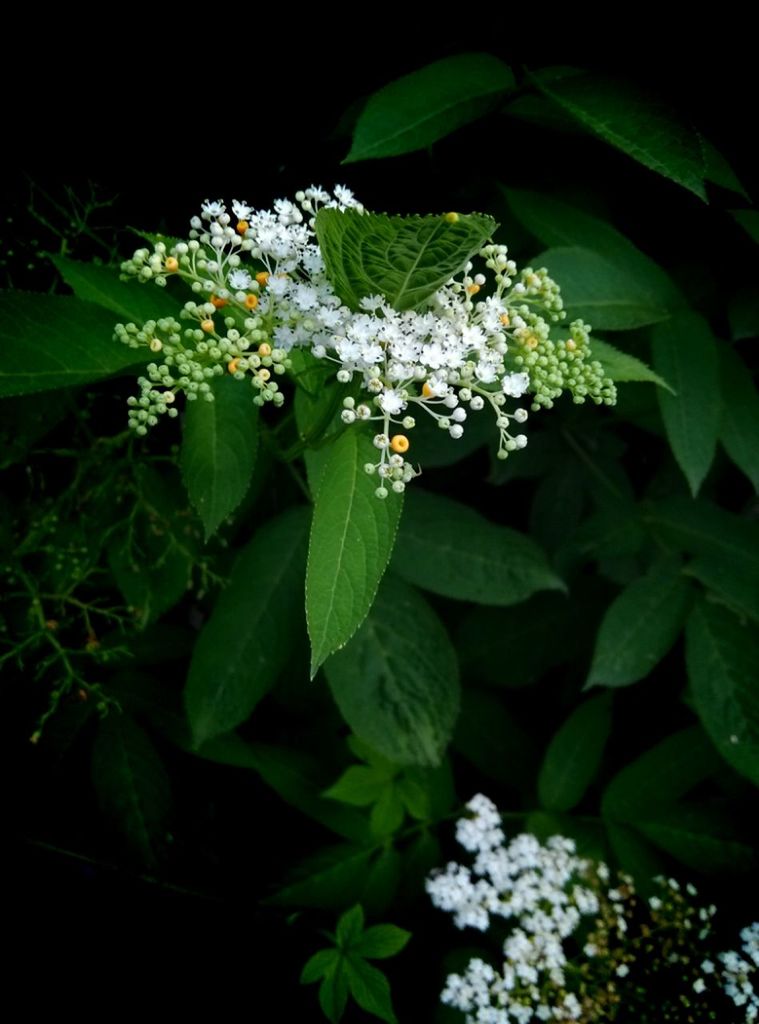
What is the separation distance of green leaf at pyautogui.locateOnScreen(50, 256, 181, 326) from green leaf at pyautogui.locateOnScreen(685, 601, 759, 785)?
145 centimetres

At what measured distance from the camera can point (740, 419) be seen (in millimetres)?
1865

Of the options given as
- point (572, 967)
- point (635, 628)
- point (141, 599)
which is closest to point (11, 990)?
point (141, 599)

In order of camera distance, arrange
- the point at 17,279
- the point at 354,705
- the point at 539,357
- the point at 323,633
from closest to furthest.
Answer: the point at 323,633 < the point at 539,357 < the point at 354,705 < the point at 17,279

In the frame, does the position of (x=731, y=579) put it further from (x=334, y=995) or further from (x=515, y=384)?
(x=334, y=995)

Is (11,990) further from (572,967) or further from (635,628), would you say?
(635,628)

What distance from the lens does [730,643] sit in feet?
6.39

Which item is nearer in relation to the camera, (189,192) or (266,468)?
(266,468)

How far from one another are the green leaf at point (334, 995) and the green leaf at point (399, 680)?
471mm

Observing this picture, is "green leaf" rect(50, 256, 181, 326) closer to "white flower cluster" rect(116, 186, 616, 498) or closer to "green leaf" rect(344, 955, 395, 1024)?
"white flower cluster" rect(116, 186, 616, 498)

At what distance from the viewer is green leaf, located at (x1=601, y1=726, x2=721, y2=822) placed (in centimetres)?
206

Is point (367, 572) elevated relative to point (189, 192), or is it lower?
lower

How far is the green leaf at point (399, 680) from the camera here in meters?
1.81

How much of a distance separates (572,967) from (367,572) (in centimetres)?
133

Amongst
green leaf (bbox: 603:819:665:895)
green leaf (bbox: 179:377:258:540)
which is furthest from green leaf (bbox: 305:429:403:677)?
green leaf (bbox: 603:819:665:895)
